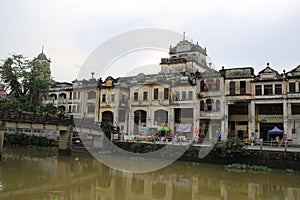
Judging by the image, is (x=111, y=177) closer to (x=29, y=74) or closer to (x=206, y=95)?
(x=206, y=95)

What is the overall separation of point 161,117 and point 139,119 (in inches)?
131

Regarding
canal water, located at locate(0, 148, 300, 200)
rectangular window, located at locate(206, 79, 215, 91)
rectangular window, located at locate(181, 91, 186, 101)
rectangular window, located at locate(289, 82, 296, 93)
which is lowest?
canal water, located at locate(0, 148, 300, 200)

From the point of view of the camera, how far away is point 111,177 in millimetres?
18703

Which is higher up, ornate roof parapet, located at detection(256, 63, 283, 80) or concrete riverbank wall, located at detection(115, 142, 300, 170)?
ornate roof parapet, located at detection(256, 63, 283, 80)

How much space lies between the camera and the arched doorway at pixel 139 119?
121ft

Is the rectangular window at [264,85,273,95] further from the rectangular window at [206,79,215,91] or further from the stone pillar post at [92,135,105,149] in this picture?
the stone pillar post at [92,135,105,149]

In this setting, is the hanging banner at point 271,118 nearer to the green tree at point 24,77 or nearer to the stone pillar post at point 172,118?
the stone pillar post at point 172,118

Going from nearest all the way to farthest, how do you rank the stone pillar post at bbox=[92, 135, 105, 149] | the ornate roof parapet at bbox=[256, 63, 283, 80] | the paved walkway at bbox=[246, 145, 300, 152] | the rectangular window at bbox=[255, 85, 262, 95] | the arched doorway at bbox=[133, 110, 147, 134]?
the paved walkway at bbox=[246, 145, 300, 152] → the ornate roof parapet at bbox=[256, 63, 283, 80] → the rectangular window at bbox=[255, 85, 262, 95] → the stone pillar post at bbox=[92, 135, 105, 149] → the arched doorway at bbox=[133, 110, 147, 134]

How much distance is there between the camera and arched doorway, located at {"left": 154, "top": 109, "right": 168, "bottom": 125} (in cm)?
3502

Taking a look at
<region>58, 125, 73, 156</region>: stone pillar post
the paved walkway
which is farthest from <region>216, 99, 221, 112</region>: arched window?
<region>58, 125, 73, 156</region>: stone pillar post

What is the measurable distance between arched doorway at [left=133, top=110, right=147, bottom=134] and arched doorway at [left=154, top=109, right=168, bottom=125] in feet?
6.06

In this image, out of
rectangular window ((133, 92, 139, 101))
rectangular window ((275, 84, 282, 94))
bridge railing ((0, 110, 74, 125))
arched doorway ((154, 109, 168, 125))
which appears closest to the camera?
bridge railing ((0, 110, 74, 125))

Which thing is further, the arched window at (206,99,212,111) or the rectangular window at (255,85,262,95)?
the arched window at (206,99,212,111)

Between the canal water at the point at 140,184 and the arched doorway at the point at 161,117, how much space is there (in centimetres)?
1227
